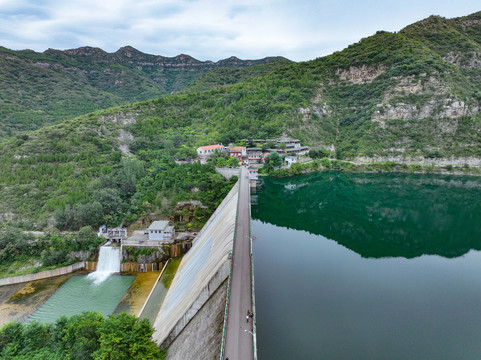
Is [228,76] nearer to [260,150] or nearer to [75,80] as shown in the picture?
[75,80]

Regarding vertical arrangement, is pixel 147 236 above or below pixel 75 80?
below

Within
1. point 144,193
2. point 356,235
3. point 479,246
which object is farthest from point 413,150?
point 144,193

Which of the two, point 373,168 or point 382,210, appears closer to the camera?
point 382,210

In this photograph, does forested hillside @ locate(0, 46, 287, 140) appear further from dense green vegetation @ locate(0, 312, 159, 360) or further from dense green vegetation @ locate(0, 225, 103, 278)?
dense green vegetation @ locate(0, 312, 159, 360)

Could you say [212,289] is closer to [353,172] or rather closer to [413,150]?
[353,172]

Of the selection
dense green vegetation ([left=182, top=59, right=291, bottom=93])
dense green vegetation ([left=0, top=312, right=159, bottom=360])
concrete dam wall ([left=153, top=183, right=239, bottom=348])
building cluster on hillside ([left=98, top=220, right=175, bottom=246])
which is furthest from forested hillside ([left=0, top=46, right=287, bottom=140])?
concrete dam wall ([left=153, top=183, right=239, bottom=348])

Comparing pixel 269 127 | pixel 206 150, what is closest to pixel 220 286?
pixel 206 150
